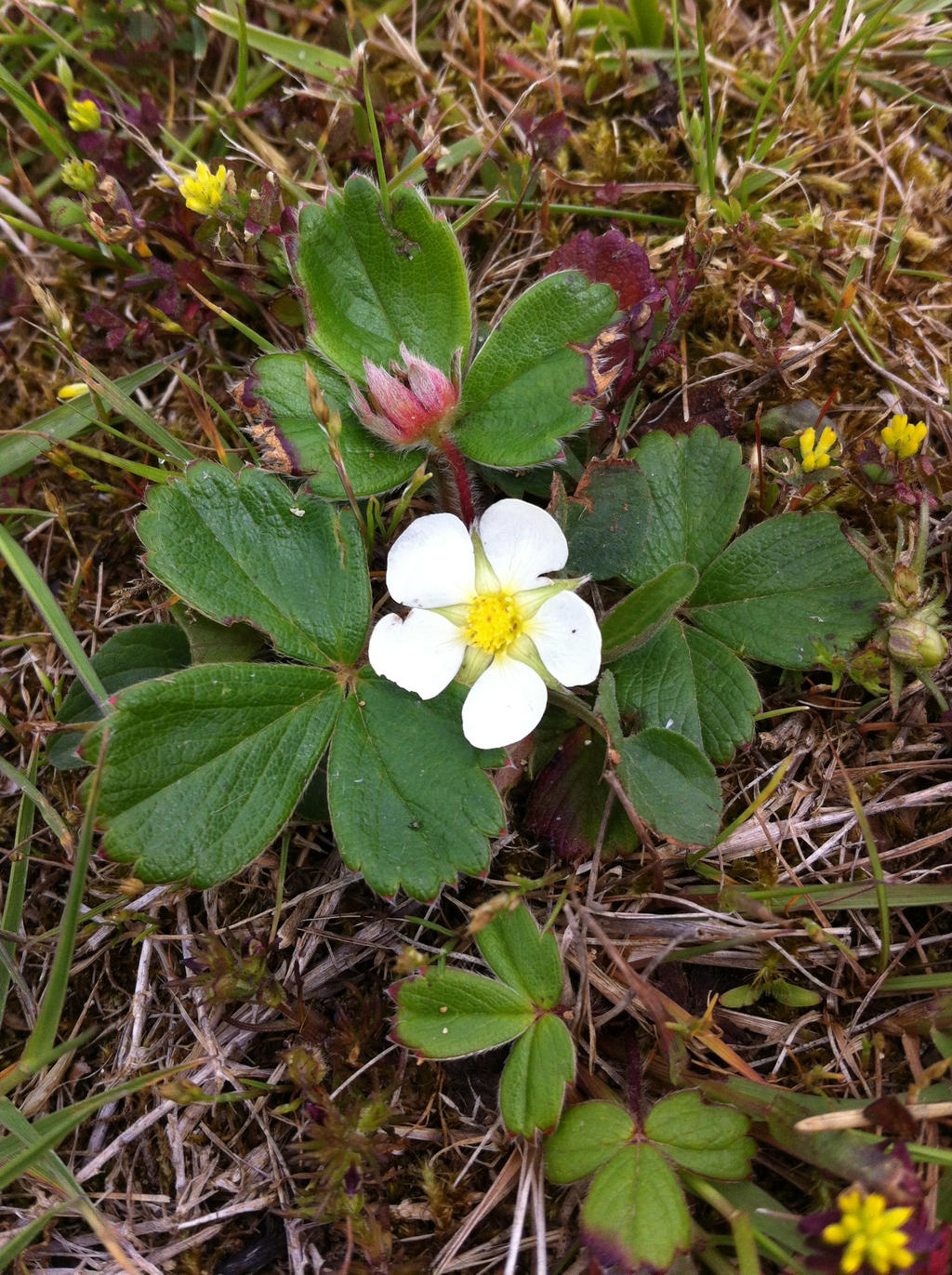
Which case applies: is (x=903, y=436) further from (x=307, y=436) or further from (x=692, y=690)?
(x=307, y=436)

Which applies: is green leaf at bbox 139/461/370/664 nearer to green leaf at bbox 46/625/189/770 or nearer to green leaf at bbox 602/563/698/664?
green leaf at bbox 46/625/189/770

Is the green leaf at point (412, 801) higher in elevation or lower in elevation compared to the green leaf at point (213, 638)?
lower

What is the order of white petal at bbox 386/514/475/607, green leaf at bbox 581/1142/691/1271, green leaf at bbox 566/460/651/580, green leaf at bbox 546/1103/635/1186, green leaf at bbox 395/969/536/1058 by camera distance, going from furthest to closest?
green leaf at bbox 566/460/651/580
white petal at bbox 386/514/475/607
green leaf at bbox 395/969/536/1058
green leaf at bbox 546/1103/635/1186
green leaf at bbox 581/1142/691/1271

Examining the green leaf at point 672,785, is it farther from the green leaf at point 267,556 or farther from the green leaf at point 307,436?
the green leaf at point 307,436

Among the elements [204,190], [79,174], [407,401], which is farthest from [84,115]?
[407,401]

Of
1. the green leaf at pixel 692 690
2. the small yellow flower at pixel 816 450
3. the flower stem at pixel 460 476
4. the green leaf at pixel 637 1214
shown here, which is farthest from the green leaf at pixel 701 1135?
the small yellow flower at pixel 816 450

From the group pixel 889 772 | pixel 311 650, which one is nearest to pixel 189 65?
pixel 311 650

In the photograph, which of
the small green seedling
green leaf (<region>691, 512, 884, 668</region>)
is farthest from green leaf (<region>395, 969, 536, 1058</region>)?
green leaf (<region>691, 512, 884, 668</region>)
